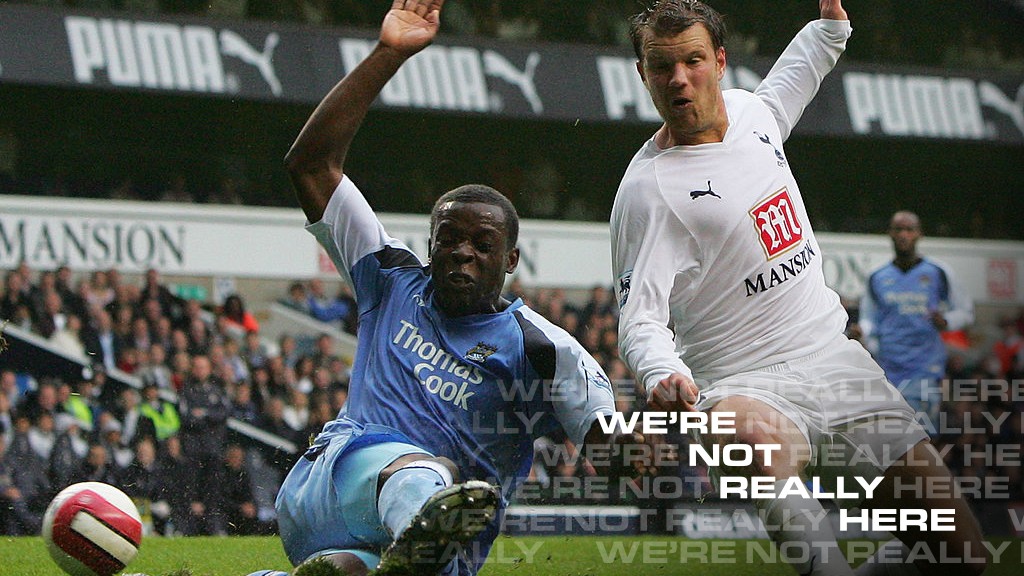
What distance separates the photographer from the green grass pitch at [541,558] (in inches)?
261

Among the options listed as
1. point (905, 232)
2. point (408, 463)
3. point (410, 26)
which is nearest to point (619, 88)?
point (905, 232)

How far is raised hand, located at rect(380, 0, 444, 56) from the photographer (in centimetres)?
524

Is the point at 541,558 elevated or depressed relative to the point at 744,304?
depressed

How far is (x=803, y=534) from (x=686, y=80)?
1703 millimetres

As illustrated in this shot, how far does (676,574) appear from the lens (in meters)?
7.58

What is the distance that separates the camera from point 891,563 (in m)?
5.04

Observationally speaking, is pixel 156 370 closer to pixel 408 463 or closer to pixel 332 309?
pixel 332 309

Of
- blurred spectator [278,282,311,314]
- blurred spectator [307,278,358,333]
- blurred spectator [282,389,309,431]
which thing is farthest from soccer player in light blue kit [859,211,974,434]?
blurred spectator [278,282,311,314]

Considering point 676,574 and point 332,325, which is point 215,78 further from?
point 676,574

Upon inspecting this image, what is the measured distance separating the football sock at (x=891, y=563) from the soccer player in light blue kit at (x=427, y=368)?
3.65 ft

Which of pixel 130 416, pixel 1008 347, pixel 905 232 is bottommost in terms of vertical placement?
pixel 130 416

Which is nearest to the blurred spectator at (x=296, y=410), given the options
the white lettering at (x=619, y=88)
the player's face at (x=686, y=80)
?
the white lettering at (x=619, y=88)

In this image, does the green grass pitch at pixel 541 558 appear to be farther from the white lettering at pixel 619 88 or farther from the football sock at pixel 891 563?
the white lettering at pixel 619 88

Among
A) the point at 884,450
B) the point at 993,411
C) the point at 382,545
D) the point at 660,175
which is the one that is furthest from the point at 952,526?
the point at 993,411
